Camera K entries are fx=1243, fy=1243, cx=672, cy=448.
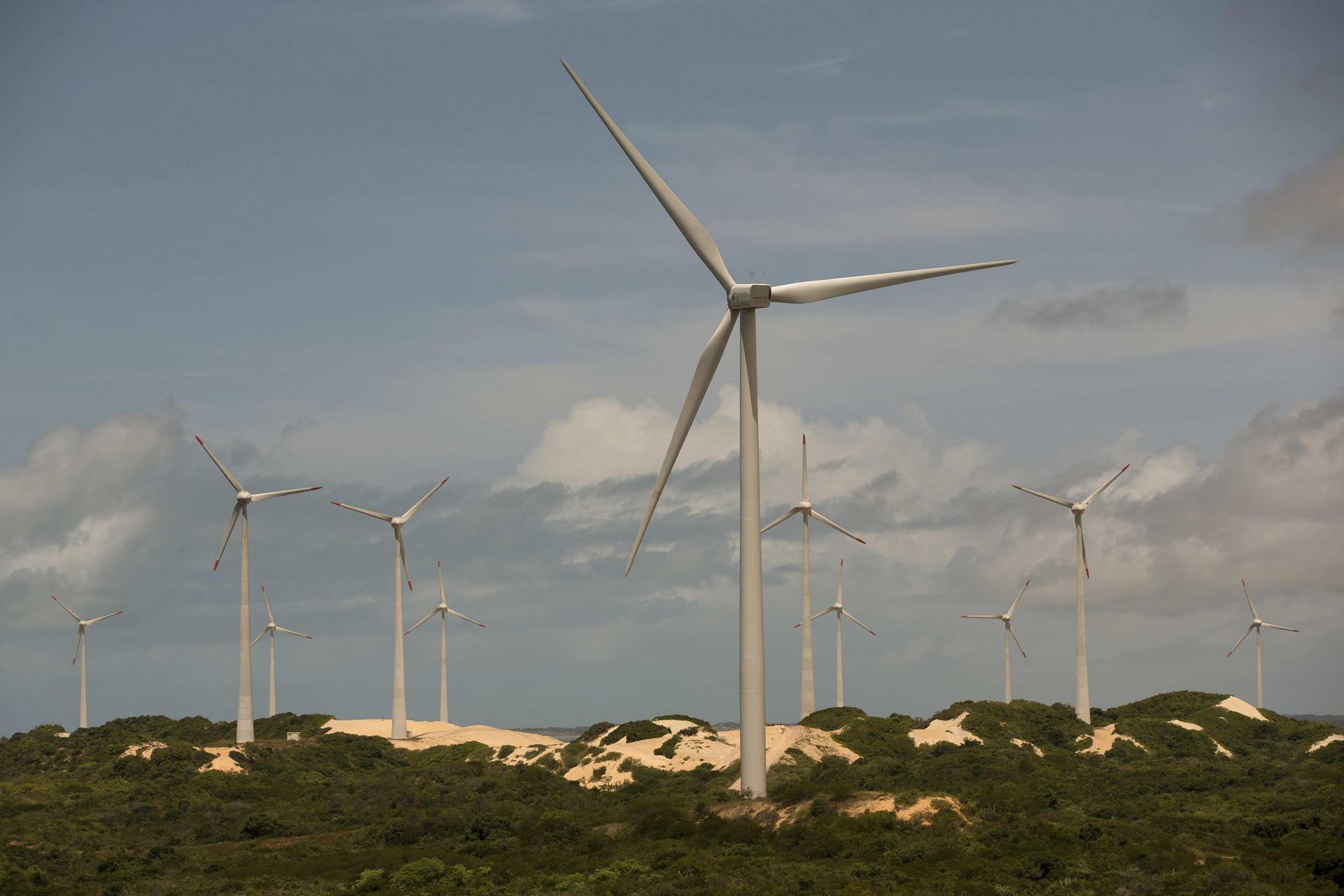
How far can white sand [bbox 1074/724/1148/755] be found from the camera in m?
110

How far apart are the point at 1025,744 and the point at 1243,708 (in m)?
41.6

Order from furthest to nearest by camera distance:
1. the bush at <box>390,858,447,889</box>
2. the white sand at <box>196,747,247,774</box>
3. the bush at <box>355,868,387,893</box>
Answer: the white sand at <box>196,747,247,774</box> < the bush at <box>390,858,447,889</box> < the bush at <box>355,868,387,893</box>

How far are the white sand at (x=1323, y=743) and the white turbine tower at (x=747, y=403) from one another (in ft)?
224

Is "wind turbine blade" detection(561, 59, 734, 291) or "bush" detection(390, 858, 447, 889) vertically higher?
"wind turbine blade" detection(561, 59, 734, 291)

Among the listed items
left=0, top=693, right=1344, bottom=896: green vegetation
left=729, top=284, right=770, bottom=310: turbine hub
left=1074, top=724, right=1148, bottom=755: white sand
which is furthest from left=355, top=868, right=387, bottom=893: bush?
left=1074, top=724, right=1148, bottom=755: white sand

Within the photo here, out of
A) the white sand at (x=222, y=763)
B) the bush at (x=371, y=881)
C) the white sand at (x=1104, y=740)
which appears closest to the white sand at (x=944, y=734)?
the white sand at (x=1104, y=740)

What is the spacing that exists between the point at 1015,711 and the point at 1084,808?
176 feet

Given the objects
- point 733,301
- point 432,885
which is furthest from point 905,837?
point 733,301

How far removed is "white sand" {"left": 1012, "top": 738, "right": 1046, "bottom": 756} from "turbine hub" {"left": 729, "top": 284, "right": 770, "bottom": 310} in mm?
59308

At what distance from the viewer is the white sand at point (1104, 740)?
362ft

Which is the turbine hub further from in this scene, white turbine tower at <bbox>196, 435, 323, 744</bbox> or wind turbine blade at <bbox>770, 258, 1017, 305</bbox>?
white turbine tower at <bbox>196, 435, 323, 744</bbox>

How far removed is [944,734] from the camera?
110m

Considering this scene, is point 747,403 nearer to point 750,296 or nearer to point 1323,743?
point 750,296

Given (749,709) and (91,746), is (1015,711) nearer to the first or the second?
(749,709)
